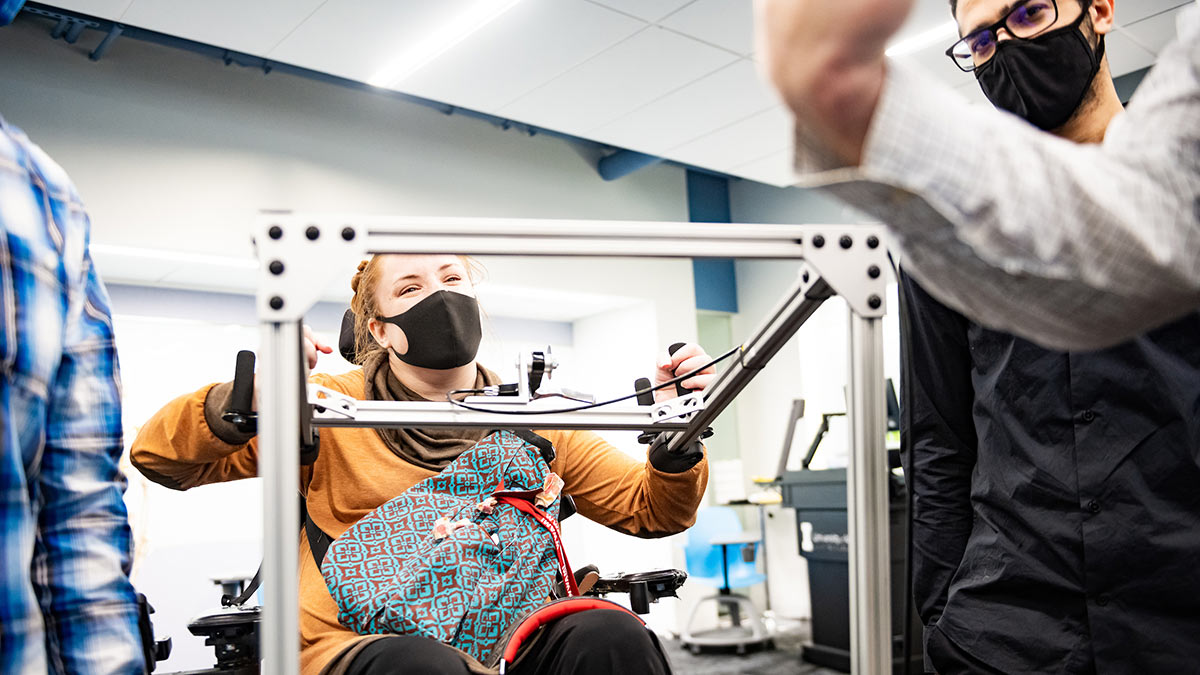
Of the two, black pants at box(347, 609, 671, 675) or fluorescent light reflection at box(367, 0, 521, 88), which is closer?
black pants at box(347, 609, 671, 675)

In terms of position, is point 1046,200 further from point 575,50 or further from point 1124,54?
point 1124,54

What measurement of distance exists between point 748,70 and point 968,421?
303cm

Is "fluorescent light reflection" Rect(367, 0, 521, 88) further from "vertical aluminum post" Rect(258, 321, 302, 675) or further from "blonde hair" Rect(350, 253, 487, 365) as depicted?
"vertical aluminum post" Rect(258, 321, 302, 675)

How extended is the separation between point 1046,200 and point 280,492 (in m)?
0.62

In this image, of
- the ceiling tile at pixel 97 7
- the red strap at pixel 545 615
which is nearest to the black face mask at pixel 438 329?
the red strap at pixel 545 615

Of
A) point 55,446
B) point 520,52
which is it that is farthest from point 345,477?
point 520,52

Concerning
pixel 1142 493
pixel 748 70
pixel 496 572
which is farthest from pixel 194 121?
pixel 1142 493

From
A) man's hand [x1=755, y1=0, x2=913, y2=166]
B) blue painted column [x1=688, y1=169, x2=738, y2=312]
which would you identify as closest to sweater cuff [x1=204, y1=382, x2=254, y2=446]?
man's hand [x1=755, y1=0, x2=913, y2=166]

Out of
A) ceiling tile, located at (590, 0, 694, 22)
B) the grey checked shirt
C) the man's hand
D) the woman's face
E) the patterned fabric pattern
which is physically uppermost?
ceiling tile, located at (590, 0, 694, 22)

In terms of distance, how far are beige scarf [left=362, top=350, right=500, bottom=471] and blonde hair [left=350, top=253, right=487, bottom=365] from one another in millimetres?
86

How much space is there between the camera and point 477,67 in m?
3.75

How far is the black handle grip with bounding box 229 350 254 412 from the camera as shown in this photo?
105cm

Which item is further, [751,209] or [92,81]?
[751,209]

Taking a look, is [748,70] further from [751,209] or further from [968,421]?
[968,421]
